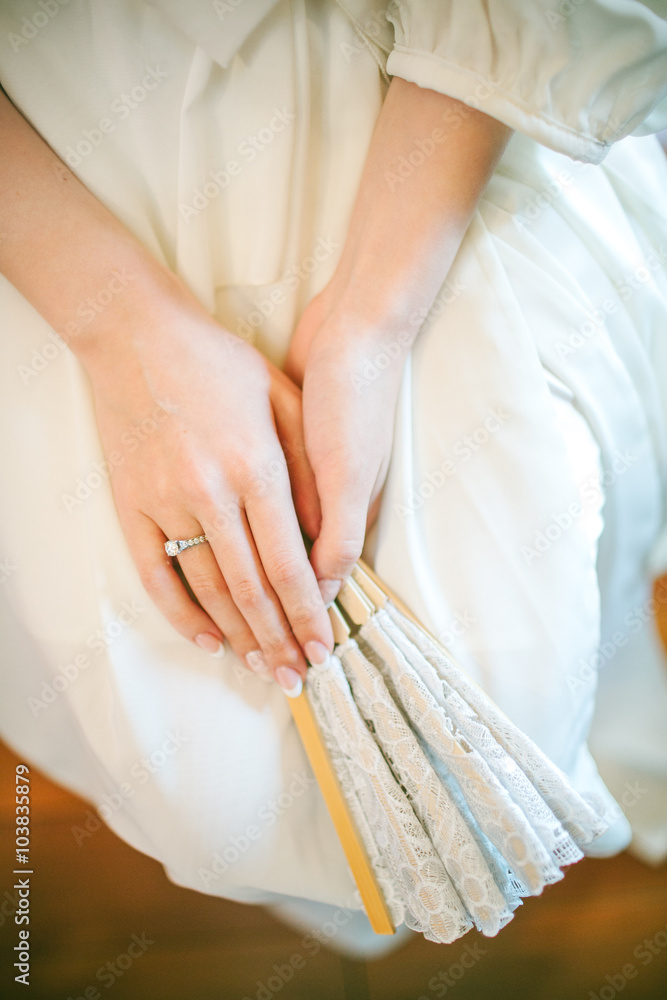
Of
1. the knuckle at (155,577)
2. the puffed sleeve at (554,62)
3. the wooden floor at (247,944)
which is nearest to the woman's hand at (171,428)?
the knuckle at (155,577)

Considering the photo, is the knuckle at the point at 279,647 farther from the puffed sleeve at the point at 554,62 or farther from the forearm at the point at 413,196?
the puffed sleeve at the point at 554,62

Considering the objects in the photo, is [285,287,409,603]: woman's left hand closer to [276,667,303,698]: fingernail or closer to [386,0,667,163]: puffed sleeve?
[276,667,303,698]: fingernail

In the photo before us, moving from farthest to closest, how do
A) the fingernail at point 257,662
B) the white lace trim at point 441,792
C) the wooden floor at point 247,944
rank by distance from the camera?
the wooden floor at point 247,944
the fingernail at point 257,662
the white lace trim at point 441,792

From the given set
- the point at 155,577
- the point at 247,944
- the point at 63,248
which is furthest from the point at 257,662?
the point at 247,944

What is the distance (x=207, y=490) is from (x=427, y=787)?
36 cm

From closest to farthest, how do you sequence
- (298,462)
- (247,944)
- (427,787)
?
(427,787) < (298,462) < (247,944)

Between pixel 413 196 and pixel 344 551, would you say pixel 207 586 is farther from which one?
pixel 413 196

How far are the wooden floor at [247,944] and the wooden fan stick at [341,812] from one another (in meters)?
0.41

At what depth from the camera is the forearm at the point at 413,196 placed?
1.97 feet

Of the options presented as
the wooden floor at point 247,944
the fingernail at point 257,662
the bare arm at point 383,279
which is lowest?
the wooden floor at point 247,944

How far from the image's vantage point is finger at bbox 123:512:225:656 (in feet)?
1.96

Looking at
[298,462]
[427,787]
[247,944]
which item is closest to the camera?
[427,787]

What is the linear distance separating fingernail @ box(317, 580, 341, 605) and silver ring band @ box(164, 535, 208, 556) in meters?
0.13

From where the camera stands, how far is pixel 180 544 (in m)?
0.59
